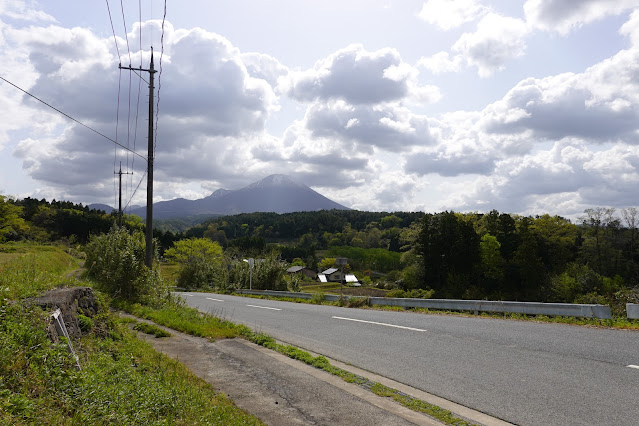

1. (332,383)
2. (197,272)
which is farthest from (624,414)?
(197,272)

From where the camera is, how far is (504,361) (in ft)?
25.4

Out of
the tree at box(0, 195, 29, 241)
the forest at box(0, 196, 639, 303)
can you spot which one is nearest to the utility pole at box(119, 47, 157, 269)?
the forest at box(0, 196, 639, 303)

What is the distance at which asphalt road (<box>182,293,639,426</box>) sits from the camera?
5574 millimetres

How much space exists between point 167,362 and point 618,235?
82357 mm

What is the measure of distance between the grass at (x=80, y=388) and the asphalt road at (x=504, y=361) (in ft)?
11.4

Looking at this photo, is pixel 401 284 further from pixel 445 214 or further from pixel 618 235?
pixel 618 235

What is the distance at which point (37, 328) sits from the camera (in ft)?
16.4

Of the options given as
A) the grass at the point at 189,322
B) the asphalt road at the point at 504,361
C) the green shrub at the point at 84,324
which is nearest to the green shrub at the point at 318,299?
the grass at the point at 189,322

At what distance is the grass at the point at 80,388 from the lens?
12.5ft

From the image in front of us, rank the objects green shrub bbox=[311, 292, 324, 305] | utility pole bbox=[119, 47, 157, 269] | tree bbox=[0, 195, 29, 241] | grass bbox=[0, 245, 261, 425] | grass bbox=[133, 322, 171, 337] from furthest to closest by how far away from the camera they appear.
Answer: tree bbox=[0, 195, 29, 241] < green shrub bbox=[311, 292, 324, 305] < utility pole bbox=[119, 47, 157, 269] < grass bbox=[133, 322, 171, 337] < grass bbox=[0, 245, 261, 425]

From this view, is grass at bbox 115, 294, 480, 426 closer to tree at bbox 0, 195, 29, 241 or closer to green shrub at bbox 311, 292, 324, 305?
green shrub at bbox 311, 292, 324, 305

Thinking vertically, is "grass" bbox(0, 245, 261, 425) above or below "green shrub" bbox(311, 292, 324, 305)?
above

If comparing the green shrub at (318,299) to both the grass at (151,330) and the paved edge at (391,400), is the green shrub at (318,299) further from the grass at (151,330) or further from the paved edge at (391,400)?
the paved edge at (391,400)

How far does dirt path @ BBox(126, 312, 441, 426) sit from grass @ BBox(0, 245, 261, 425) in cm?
49
